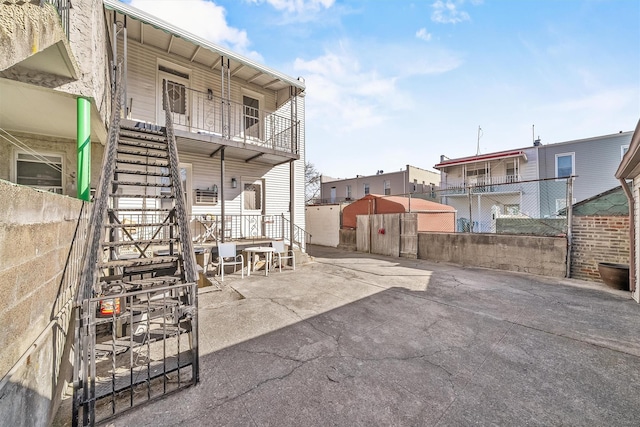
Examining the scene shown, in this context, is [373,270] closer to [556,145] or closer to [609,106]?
[609,106]

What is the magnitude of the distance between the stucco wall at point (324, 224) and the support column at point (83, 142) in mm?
10987

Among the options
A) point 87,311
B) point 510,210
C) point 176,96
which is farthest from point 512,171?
point 87,311

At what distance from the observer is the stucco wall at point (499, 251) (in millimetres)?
6871

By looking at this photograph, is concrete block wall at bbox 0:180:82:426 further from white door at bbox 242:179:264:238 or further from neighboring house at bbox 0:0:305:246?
white door at bbox 242:179:264:238

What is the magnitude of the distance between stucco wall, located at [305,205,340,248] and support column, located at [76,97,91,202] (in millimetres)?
10987

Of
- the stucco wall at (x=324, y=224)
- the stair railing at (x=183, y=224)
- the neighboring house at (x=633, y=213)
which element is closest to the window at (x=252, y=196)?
the stair railing at (x=183, y=224)

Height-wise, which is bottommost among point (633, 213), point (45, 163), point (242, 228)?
point (242, 228)

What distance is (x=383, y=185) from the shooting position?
25.9 m

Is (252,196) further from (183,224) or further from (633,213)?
(633,213)

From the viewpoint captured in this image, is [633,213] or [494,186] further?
[494,186]

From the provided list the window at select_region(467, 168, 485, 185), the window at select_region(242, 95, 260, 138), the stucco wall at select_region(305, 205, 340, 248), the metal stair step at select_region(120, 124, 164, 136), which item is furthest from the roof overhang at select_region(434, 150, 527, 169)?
the metal stair step at select_region(120, 124, 164, 136)

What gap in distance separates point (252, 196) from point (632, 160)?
9.27 m

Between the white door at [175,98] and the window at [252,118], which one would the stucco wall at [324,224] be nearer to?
the window at [252,118]

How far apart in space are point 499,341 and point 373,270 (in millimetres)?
4513
